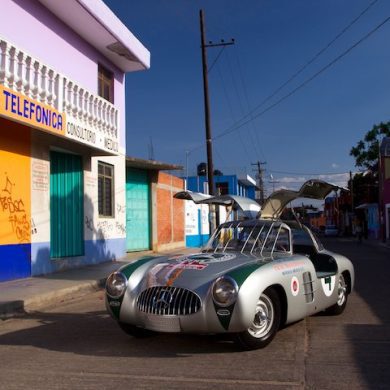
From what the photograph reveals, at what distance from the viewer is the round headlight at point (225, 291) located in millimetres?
5079

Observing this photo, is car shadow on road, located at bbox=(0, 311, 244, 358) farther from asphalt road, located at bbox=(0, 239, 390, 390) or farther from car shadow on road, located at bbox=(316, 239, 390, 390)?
car shadow on road, located at bbox=(316, 239, 390, 390)

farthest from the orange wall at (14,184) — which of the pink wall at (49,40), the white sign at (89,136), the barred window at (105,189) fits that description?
the barred window at (105,189)

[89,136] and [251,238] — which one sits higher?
[89,136]

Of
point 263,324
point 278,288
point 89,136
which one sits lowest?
point 263,324

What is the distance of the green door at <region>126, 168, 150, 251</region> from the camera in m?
19.6

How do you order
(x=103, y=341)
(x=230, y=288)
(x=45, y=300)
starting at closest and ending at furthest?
(x=230, y=288), (x=103, y=341), (x=45, y=300)

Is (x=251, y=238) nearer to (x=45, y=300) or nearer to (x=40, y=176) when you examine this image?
(x=45, y=300)

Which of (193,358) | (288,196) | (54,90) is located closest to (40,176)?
(54,90)

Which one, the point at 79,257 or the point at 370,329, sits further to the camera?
the point at 79,257

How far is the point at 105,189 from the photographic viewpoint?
1625cm

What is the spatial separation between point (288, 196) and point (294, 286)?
211 centimetres

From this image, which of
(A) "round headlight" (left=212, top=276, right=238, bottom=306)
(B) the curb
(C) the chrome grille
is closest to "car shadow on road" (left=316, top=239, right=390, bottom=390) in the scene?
(A) "round headlight" (left=212, top=276, right=238, bottom=306)

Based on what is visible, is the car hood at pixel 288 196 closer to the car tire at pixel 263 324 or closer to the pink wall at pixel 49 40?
the car tire at pixel 263 324

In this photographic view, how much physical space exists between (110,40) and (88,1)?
1942mm
